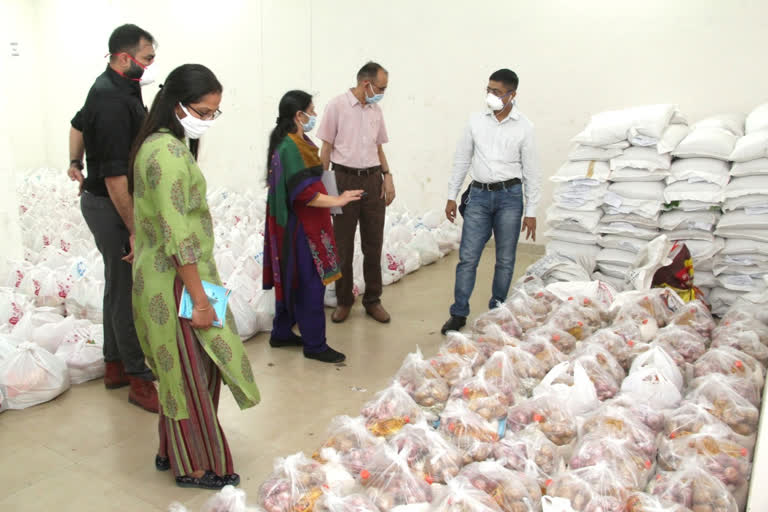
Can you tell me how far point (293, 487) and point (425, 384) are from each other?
75 centimetres

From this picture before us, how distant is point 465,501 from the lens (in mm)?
1426

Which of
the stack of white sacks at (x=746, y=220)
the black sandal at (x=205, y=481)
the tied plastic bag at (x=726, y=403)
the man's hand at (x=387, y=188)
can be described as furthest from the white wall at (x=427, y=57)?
the black sandal at (x=205, y=481)

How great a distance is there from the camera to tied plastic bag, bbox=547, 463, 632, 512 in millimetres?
1467

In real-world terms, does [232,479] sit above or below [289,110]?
below

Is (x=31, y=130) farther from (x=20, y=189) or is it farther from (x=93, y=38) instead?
(x=20, y=189)

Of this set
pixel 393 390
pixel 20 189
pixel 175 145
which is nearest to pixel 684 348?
pixel 393 390

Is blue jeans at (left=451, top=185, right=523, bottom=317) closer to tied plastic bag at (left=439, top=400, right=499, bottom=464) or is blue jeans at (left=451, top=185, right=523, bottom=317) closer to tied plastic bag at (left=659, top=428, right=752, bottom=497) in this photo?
tied plastic bag at (left=439, top=400, right=499, bottom=464)

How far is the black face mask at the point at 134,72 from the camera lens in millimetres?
2357

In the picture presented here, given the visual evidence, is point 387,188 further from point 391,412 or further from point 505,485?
point 505,485

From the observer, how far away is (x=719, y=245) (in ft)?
11.5

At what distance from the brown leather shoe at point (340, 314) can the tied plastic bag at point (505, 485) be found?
2041mm

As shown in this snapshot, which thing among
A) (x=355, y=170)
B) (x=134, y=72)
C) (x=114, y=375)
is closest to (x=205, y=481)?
(x=114, y=375)

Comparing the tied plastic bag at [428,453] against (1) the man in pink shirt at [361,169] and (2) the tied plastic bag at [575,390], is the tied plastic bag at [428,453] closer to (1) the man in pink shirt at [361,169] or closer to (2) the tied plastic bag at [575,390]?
(2) the tied plastic bag at [575,390]

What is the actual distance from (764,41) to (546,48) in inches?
59.7
